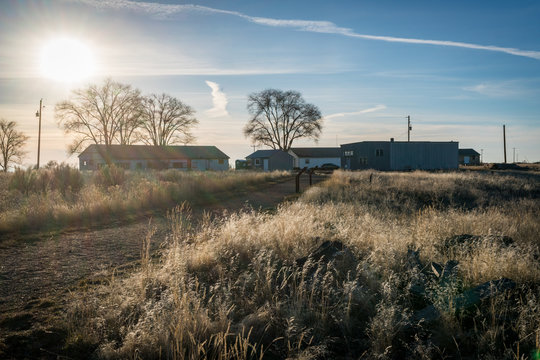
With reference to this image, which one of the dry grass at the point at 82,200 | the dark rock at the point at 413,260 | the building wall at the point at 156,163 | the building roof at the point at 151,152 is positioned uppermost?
the building roof at the point at 151,152

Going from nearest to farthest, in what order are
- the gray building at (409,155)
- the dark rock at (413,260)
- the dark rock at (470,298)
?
the dark rock at (470,298) < the dark rock at (413,260) < the gray building at (409,155)

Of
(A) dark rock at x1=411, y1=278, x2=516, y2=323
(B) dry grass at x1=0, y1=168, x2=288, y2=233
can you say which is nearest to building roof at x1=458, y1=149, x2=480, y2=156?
(B) dry grass at x1=0, y1=168, x2=288, y2=233

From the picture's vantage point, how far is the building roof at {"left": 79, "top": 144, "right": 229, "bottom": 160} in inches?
1965

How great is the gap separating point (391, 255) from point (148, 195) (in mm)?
10444

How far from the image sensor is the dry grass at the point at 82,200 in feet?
31.1

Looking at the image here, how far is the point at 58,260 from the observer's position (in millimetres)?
6094

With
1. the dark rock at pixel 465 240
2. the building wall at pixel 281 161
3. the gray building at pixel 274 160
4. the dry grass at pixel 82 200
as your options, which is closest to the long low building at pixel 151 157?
the gray building at pixel 274 160

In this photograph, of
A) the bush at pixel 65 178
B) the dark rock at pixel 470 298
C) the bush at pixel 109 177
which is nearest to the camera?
the dark rock at pixel 470 298

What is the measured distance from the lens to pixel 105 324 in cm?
359

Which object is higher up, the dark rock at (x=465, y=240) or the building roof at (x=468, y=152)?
the building roof at (x=468, y=152)

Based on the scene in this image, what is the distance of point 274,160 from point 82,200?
2066 inches

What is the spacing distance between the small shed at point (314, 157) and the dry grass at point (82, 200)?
5451 centimetres

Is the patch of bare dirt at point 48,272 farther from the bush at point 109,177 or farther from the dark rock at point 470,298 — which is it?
the bush at point 109,177

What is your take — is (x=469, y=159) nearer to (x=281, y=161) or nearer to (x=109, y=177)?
(x=281, y=161)
